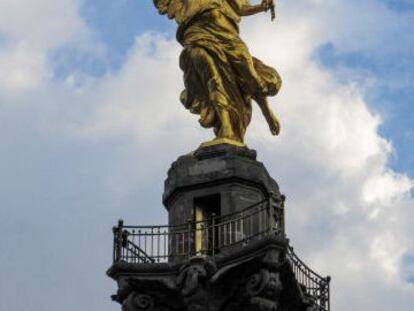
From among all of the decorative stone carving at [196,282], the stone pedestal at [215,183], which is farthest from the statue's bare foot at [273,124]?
the decorative stone carving at [196,282]

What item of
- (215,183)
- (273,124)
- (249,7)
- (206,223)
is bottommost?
(206,223)

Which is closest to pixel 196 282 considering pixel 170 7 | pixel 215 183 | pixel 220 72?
pixel 215 183

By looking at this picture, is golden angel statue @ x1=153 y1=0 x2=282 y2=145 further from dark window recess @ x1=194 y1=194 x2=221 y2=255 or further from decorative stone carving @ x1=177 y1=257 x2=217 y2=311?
decorative stone carving @ x1=177 y1=257 x2=217 y2=311

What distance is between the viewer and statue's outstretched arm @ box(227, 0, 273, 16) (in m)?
46.1

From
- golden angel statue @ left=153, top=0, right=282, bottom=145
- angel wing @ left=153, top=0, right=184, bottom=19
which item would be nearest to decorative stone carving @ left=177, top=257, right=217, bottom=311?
golden angel statue @ left=153, top=0, right=282, bottom=145

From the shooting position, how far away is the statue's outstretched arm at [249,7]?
1813 inches

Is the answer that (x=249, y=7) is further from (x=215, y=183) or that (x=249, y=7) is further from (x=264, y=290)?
(x=264, y=290)

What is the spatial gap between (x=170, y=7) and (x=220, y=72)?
10.2 feet

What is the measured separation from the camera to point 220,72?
147 ft

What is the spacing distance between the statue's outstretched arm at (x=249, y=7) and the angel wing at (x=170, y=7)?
1.59 m

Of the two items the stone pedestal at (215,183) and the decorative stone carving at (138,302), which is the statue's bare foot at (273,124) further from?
the decorative stone carving at (138,302)

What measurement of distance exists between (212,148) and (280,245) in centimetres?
532

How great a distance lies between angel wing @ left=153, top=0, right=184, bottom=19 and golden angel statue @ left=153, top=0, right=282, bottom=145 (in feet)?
0.40

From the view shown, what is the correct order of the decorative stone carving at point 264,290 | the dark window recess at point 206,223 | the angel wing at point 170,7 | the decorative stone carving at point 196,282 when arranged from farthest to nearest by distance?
the angel wing at point 170,7, the dark window recess at point 206,223, the decorative stone carving at point 196,282, the decorative stone carving at point 264,290
